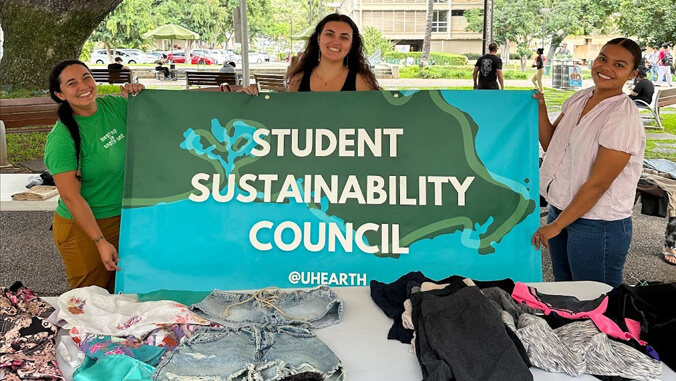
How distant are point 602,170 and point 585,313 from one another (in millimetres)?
950

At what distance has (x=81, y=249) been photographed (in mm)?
3170

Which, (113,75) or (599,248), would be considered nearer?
(599,248)

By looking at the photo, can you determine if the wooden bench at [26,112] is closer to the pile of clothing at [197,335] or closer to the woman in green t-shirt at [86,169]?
the woman in green t-shirt at [86,169]

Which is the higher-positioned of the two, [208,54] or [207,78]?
[208,54]

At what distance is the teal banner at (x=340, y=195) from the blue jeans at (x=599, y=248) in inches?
11.5

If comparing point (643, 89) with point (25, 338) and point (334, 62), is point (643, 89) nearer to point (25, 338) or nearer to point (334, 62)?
point (334, 62)

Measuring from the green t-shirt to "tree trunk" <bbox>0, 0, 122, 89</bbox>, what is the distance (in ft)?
34.7

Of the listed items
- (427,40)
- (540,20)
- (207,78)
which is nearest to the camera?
(207,78)

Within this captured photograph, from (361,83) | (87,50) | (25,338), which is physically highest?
(87,50)

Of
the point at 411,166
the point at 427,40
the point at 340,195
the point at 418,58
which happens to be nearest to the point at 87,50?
the point at 418,58

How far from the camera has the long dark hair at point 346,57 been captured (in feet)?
11.9

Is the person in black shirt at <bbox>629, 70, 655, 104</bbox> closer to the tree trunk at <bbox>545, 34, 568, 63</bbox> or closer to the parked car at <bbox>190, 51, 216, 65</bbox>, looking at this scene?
the tree trunk at <bbox>545, 34, 568, 63</bbox>

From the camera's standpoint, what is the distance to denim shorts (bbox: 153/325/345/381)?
5.99 feet

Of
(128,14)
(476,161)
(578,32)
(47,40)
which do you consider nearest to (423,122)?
(476,161)
